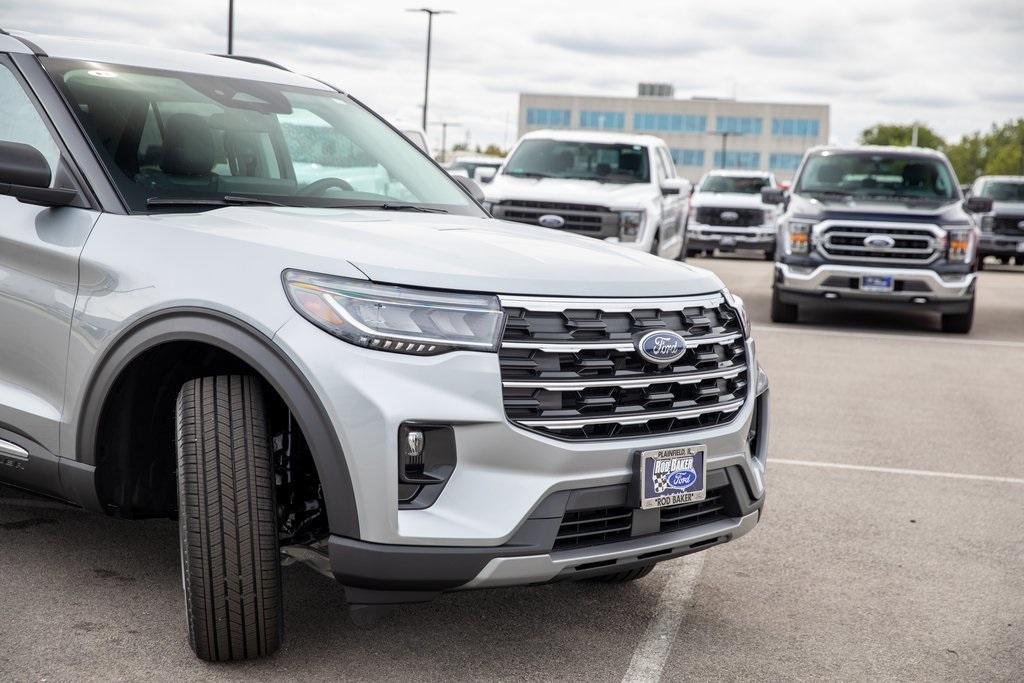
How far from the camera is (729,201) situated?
26172 millimetres

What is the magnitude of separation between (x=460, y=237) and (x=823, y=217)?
969cm

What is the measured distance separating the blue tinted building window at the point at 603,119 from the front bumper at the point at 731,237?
337 ft

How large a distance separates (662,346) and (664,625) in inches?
44.1

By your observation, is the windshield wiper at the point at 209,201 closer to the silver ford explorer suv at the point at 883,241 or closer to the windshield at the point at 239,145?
the windshield at the point at 239,145

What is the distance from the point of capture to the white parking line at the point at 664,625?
3764 millimetres

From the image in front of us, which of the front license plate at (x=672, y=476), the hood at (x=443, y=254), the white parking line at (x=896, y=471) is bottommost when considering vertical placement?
the white parking line at (x=896, y=471)

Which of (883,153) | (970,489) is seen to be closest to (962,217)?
(883,153)

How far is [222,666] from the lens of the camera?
362 centimetres

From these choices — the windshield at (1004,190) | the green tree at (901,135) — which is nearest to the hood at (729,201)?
the windshield at (1004,190)

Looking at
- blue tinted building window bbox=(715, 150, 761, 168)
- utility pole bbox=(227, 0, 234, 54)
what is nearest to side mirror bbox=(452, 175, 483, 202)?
utility pole bbox=(227, 0, 234, 54)

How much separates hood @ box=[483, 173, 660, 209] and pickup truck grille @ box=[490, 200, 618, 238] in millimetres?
60

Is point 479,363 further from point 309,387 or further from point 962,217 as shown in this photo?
point 962,217

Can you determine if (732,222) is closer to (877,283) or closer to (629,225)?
(629,225)

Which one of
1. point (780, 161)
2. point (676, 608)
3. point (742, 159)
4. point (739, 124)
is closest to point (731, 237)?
point (676, 608)
